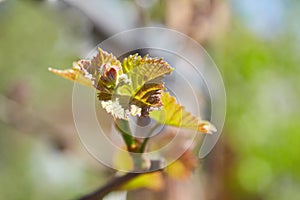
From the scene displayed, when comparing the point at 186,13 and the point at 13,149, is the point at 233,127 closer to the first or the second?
the point at 13,149

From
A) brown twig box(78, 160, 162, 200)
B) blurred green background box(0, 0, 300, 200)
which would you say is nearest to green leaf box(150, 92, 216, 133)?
brown twig box(78, 160, 162, 200)

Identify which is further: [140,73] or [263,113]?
[263,113]

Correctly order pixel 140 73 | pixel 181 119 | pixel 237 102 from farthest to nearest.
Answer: pixel 237 102
pixel 181 119
pixel 140 73

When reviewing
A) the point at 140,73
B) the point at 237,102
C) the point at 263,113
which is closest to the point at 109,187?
the point at 140,73

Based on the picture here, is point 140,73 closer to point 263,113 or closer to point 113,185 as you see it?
point 113,185

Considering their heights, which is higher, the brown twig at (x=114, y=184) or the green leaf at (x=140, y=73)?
the green leaf at (x=140, y=73)

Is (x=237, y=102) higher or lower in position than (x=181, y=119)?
higher

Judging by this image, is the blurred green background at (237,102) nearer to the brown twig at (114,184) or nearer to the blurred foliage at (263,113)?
the blurred foliage at (263,113)

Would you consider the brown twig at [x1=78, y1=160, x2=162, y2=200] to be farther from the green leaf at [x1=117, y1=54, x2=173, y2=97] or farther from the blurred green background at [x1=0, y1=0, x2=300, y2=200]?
the blurred green background at [x1=0, y1=0, x2=300, y2=200]

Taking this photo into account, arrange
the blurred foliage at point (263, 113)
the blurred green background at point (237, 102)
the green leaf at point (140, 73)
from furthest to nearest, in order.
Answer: the blurred foliage at point (263, 113) < the blurred green background at point (237, 102) < the green leaf at point (140, 73)

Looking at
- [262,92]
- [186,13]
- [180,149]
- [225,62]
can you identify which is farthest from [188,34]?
[262,92]

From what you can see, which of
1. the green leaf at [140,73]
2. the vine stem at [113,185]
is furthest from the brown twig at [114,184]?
the green leaf at [140,73]

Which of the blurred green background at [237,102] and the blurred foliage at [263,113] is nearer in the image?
the blurred green background at [237,102]
